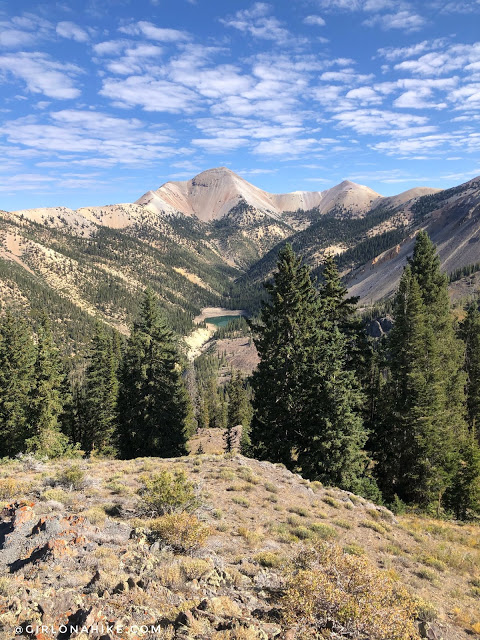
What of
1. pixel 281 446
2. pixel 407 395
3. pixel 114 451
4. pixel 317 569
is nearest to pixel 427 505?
pixel 407 395

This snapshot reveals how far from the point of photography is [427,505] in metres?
25.1

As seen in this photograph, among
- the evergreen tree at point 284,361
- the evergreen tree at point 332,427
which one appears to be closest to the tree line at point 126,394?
the evergreen tree at point 284,361

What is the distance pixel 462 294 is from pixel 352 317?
497ft

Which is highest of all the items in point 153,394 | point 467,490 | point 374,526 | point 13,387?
point 13,387

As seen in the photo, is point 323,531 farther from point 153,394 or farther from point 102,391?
point 102,391

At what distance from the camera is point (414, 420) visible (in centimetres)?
2577

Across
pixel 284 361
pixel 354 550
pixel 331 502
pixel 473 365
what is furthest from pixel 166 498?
pixel 473 365

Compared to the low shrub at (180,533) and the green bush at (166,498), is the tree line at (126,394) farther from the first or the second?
the low shrub at (180,533)

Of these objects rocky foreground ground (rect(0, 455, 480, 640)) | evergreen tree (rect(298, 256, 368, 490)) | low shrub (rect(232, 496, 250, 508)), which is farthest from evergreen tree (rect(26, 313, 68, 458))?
evergreen tree (rect(298, 256, 368, 490))

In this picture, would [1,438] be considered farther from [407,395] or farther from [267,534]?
[407,395]

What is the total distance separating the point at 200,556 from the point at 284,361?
17.0 metres

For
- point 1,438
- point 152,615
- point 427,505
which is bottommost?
point 427,505

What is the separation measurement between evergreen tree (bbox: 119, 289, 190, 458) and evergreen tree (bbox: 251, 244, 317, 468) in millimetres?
9056

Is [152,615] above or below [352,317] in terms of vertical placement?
below
